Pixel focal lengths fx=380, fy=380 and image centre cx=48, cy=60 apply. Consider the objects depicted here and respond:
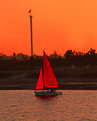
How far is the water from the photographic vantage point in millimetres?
44156

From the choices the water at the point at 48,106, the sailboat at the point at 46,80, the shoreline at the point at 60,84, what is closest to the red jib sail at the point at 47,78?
the sailboat at the point at 46,80

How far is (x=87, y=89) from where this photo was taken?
67625mm

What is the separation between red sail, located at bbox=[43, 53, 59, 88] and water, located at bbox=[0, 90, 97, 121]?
2652mm

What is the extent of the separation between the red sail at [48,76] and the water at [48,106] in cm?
265

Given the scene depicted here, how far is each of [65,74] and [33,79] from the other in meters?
8.18

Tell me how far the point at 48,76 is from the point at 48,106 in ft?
35.7

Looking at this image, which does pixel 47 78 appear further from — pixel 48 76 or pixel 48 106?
pixel 48 106

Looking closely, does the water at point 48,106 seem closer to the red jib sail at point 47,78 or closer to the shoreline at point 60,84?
the red jib sail at point 47,78

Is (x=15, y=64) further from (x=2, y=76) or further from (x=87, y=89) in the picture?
(x=87, y=89)

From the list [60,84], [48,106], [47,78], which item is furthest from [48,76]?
[60,84]

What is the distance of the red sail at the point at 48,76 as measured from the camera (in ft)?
211

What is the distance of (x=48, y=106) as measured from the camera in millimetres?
54594

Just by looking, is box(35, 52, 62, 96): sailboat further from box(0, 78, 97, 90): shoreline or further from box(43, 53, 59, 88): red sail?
box(0, 78, 97, 90): shoreline

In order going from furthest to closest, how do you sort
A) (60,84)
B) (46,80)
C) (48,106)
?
(60,84) < (46,80) < (48,106)
